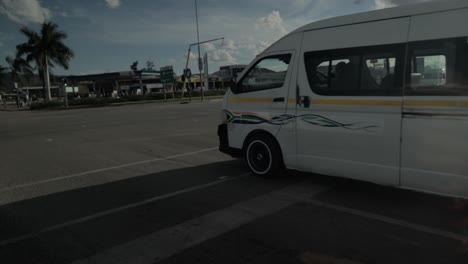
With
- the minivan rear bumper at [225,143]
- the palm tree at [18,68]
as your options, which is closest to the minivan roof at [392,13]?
the minivan rear bumper at [225,143]

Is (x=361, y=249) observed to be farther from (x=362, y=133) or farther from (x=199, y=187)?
(x=199, y=187)

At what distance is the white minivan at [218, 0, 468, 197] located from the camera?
4055 millimetres

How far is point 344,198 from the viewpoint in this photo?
5.06 meters

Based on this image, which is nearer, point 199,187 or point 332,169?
point 332,169

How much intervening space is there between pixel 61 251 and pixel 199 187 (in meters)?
2.42

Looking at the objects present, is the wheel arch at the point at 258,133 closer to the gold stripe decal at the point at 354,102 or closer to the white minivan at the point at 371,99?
the white minivan at the point at 371,99

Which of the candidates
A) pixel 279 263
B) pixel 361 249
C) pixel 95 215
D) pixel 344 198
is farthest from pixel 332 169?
pixel 95 215

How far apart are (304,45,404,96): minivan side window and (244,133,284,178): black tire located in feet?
3.95

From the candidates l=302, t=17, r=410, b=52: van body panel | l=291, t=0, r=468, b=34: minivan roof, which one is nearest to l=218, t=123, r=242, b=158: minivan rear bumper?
l=302, t=17, r=410, b=52: van body panel

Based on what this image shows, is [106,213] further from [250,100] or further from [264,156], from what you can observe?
[250,100]

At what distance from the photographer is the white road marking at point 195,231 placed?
3588 millimetres

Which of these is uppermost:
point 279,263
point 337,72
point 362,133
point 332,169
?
point 337,72

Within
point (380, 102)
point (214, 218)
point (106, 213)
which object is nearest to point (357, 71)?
point (380, 102)

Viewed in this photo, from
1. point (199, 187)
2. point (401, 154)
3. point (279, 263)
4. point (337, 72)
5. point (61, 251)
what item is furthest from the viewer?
point (199, 187)
